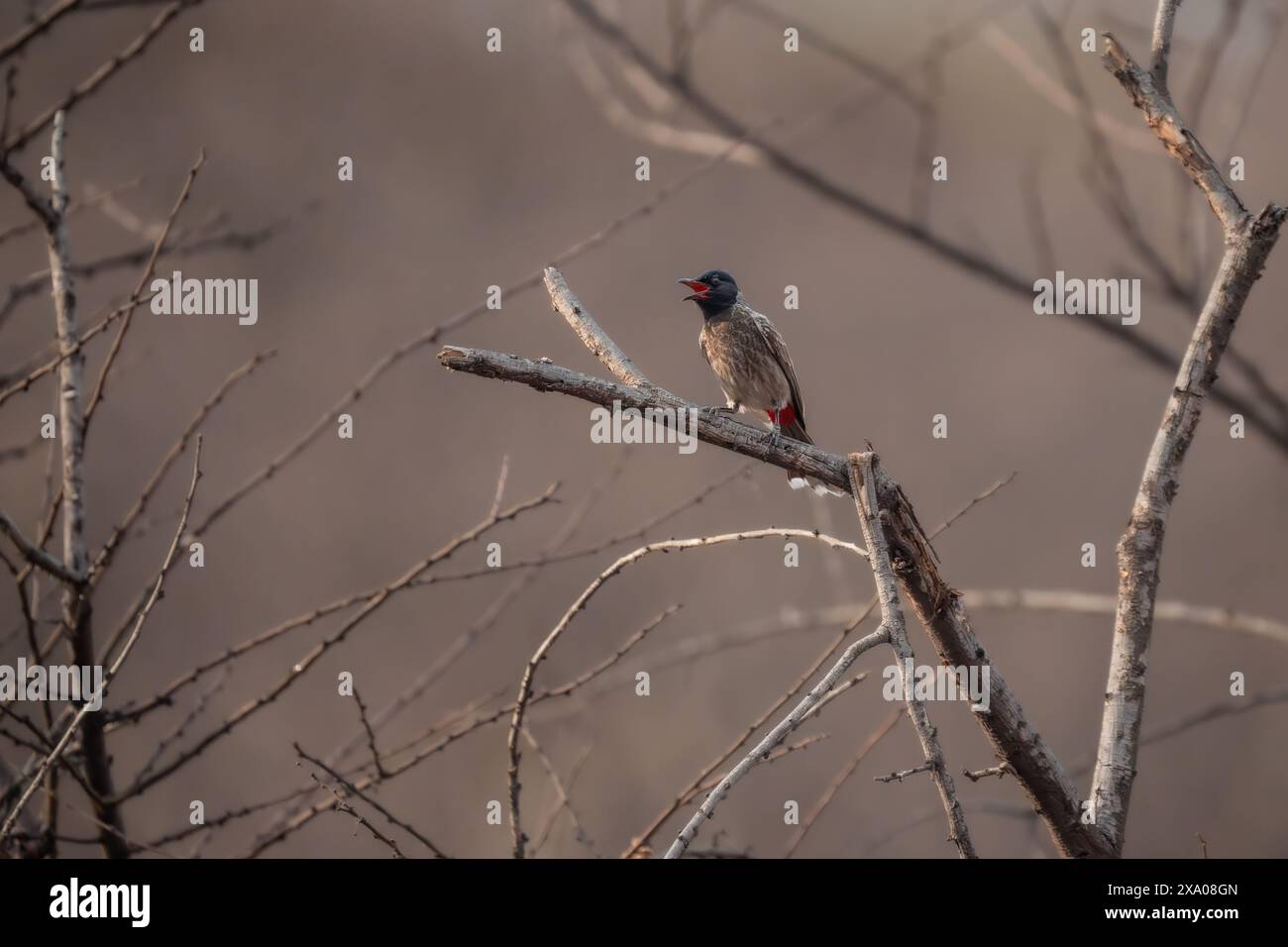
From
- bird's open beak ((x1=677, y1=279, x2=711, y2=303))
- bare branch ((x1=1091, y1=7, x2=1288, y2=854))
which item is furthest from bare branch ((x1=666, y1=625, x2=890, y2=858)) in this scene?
bird's open beak ((x1=677, y1=279, x2=711, y2=303))

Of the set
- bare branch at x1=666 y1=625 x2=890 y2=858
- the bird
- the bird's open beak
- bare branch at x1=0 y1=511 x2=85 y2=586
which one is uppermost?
the bird's open beak

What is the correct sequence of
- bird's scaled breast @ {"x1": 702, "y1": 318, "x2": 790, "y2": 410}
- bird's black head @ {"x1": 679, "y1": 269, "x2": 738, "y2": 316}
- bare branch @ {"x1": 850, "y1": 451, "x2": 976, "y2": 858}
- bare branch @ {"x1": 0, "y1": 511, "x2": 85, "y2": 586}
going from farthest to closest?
1. bird's black head @ {"x1": 679, "y1": 269, "x2": 738, "y2": 316}
2. bird's scaled breast @ {"x1": 702, "y1": 318, "x2": 790, "y2": 410}
3. bare branch @ {"x1": 0, "y1": 511, "x2": 85, "y2": 586}
4. bare branch @ {"x1": 850, "y1": 451, "x2": 976, "y2": 858}

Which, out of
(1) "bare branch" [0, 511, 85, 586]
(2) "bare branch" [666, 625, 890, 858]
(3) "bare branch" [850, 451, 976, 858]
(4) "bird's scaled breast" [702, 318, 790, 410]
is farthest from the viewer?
(4) "bird's scaled breast" [702, 318, 790, 410]

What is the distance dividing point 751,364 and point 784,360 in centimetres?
14

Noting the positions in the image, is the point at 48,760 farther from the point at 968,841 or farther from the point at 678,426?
the point at 968,841

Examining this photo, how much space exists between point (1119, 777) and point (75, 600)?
2340 mm

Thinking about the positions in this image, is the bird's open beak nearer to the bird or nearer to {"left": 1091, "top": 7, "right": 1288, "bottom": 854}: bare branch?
the bird

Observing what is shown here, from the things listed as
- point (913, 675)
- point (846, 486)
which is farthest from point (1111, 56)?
point (913, 675)

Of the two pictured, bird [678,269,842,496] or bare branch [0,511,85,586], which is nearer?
bare branch [0,511,85,586]

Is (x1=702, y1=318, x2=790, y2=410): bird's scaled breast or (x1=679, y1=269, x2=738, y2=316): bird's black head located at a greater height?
(x1=679, y1=269, x2=738, y2=316): bird's black head

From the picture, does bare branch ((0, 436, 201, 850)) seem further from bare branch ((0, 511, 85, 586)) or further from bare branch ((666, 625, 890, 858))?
bare branch ((666, 625, 890, 858))

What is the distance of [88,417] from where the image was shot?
2.84 metres

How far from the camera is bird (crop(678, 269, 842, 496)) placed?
4930mm

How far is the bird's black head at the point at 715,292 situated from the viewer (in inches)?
207
